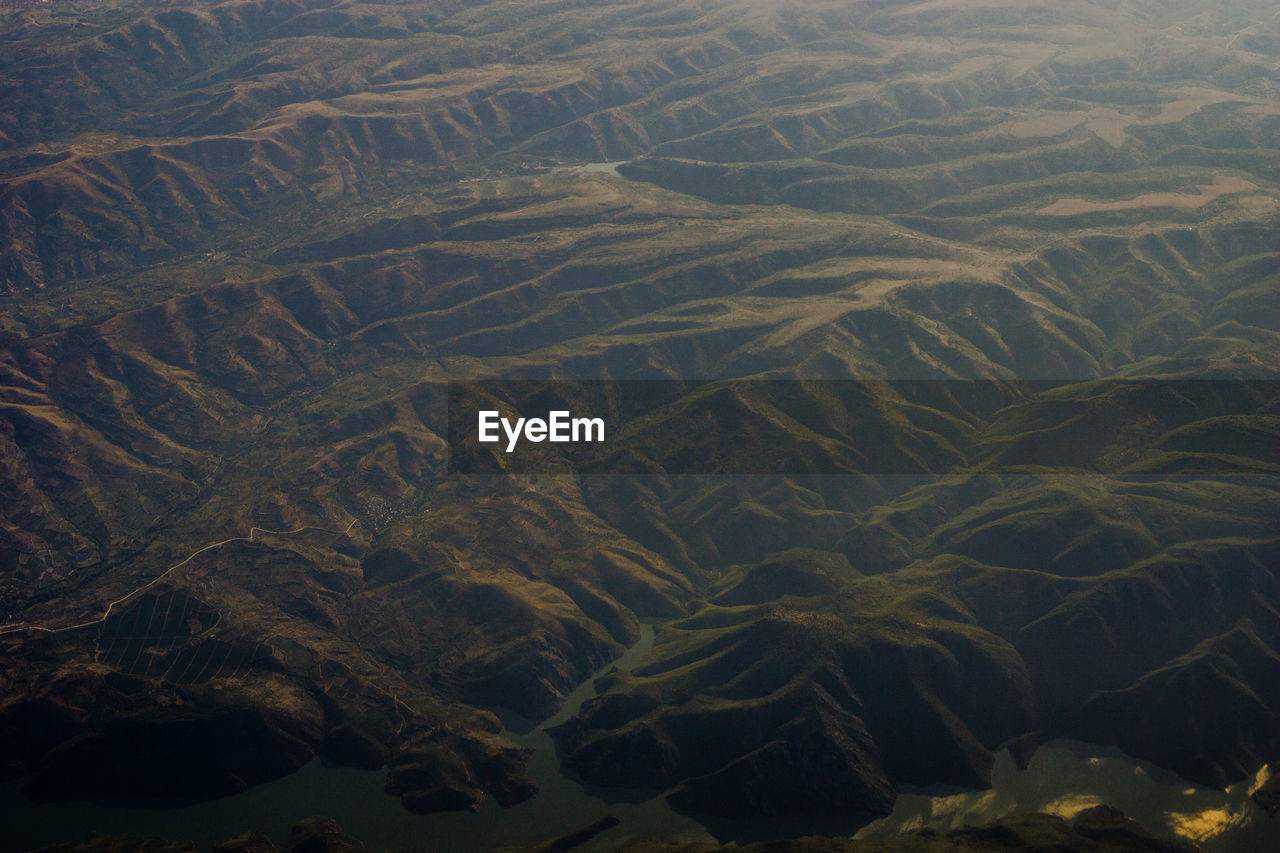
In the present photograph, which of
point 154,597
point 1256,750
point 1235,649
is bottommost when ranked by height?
point 1256,750

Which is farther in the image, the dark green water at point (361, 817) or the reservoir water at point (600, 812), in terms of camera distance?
the dark green water at point (361, 817)

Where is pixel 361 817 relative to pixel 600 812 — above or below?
above

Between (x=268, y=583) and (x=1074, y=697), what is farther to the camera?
(x=268, y=583)

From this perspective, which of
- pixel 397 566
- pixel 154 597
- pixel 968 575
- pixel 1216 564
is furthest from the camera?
pixel 397 566

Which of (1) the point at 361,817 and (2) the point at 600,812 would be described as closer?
(2) the point at 600,812

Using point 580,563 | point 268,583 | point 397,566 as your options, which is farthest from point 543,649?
point 268,583

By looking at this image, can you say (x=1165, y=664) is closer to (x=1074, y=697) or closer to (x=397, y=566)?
(x=1074, y=697)

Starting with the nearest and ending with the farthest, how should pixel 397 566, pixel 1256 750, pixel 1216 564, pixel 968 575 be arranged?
pixel 1256 750 → pixel 1216 564 → pixel 968 575 → pixel 397 566

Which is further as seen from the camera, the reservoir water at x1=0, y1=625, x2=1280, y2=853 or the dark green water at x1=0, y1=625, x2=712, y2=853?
the dark green water at x1=0, y1=625, x2=712, y2=853
